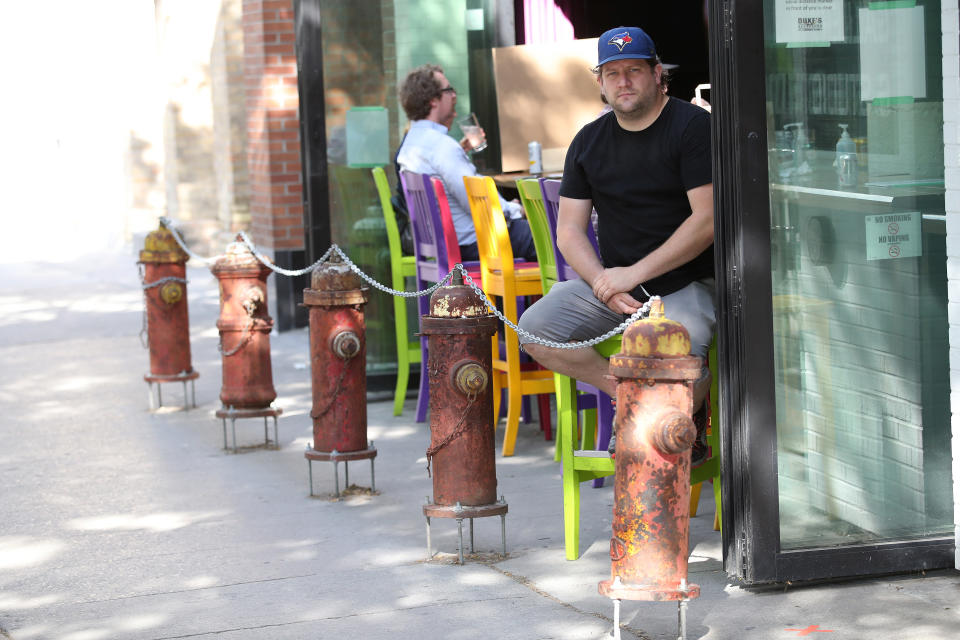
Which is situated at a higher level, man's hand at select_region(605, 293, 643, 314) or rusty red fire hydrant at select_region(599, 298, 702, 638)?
man's hand at select_region(605, 293, 643, 314)

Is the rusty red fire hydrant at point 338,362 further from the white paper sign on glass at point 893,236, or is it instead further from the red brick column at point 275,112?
the red brick column at point 275,112

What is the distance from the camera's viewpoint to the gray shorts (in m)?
4.90

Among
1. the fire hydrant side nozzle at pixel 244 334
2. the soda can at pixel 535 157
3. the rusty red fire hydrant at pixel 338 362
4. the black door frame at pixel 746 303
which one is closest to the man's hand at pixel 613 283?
the black door frame at pixel 746 303

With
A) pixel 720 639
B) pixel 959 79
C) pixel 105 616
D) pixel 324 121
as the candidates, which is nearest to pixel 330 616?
pixel 105 616

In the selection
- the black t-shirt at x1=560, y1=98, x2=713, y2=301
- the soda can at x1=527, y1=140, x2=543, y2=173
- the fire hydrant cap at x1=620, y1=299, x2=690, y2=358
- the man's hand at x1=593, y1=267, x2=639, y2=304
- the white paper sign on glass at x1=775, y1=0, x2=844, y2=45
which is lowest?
the fire hydrant cap at x1=620, y1=299, x2=690, y2=358

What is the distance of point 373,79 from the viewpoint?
8320 millimetres

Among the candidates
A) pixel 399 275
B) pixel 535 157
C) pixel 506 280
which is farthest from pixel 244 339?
pixel 535 157

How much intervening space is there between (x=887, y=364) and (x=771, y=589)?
804 millimetres

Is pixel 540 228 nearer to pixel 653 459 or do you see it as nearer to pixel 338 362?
pixel 338 362

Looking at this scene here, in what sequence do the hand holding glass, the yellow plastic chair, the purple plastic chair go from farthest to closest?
the hand holding glass → the yellow plastic chair → the purple plastic chair

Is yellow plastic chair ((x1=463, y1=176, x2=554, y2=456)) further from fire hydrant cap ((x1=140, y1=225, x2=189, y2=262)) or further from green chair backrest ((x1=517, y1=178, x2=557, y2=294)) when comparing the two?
fire hydrant cap ((x1=140, y1=225, x2=189, y2=262))

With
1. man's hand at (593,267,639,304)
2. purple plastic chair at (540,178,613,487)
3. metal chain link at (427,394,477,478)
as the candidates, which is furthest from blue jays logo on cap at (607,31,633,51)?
metal chain link at (427,394,477,478)

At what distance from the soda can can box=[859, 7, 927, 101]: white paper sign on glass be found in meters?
3.89

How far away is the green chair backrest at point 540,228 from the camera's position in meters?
6.08
